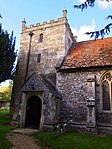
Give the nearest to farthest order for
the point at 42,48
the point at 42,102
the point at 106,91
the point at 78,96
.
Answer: the point at 42,102
the point at 106,91
the point at 78,96
the point at 42,48

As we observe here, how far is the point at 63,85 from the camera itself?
14.4 meters

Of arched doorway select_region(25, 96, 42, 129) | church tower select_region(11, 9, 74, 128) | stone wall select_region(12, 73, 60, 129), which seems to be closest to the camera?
stone wall select_region(12, 73, 60, 129)

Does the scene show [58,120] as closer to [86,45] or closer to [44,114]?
[44,114]

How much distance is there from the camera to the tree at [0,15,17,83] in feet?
48.4

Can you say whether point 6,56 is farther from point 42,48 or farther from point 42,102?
point 42,102

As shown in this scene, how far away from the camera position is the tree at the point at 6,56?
14.8 m

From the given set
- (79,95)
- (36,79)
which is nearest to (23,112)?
(36,79)

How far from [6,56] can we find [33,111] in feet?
19.6

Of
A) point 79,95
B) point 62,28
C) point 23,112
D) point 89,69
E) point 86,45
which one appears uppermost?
point 62,28

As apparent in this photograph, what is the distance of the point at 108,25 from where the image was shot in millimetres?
6188

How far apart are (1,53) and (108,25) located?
11.1 meters

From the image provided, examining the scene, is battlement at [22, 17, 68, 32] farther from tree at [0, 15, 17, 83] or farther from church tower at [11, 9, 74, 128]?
tree at [0, 15, 17, 83]

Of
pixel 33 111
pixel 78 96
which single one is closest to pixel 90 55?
pixel 78 96

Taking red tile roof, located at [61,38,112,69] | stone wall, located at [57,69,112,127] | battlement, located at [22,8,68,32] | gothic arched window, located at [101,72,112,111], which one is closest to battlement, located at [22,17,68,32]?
Result: battlement, located at [22,8,68,32]
